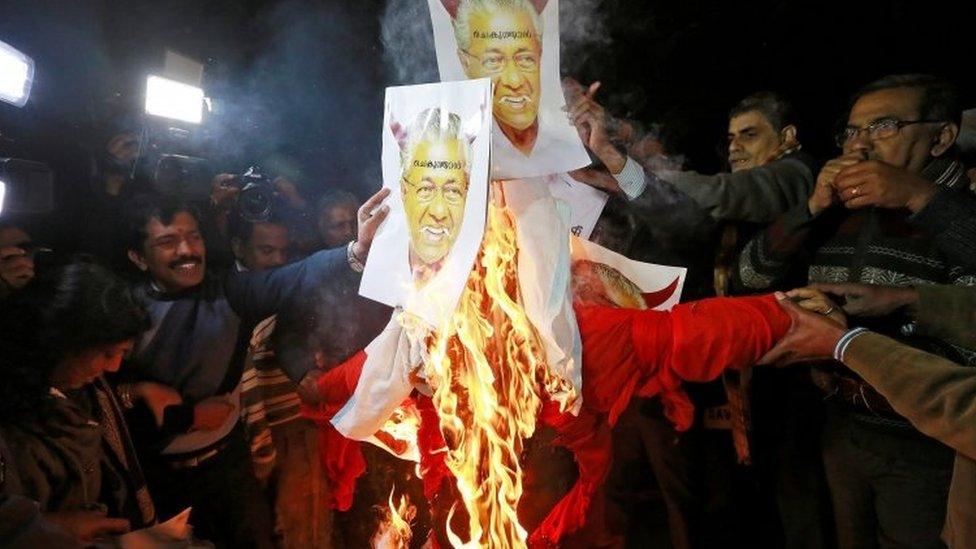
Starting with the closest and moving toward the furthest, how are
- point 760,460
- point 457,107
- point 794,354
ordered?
point 457,107, point 794,354, point 760,460

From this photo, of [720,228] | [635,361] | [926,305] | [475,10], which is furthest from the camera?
[720,228]

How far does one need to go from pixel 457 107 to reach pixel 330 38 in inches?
138

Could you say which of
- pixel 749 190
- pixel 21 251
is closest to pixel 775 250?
pixel 749 190

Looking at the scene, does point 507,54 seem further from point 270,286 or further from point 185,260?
point 185,260

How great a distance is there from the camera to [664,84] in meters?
5.39

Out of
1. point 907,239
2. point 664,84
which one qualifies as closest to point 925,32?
point 664,84

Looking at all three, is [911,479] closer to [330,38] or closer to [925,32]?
[925,32]

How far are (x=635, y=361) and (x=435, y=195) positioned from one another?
101 centimetres

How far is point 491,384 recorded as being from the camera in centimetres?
271

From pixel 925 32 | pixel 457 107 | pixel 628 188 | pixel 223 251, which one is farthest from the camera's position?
pixel 925 32

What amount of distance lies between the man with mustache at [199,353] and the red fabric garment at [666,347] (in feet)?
4.52

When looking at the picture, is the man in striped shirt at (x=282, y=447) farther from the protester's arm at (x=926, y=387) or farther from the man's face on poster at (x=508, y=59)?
the protester's arm at (x=926, y=387)

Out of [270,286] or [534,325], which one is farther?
[270,286]

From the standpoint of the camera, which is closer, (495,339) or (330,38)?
(495,339)
